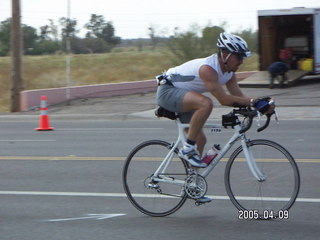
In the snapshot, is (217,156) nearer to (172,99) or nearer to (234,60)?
(172,99)

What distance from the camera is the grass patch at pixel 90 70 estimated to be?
44.6 m

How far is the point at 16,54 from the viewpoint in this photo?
930 inches

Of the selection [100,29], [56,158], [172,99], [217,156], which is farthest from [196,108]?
[100,29]

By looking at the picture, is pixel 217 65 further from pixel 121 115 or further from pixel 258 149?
pixel 121 115

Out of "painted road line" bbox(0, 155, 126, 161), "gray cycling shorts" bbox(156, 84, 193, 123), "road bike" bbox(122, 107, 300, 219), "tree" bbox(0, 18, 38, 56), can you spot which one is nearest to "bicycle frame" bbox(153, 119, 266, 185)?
"road bike" bbox(122, 107, 300, 219)

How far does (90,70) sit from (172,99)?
47.8 metres

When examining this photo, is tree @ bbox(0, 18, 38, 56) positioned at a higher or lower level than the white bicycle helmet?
higher

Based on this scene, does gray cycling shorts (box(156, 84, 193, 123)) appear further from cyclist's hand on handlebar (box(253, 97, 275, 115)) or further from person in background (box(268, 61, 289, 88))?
person in background (box(268, 61, 289, 88))

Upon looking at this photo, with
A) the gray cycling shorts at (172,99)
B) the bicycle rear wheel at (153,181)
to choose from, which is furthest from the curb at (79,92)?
the gray cycling shorts at (172,99)

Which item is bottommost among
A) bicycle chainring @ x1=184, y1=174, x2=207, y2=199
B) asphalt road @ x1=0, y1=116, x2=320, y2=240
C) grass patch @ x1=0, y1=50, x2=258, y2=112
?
asphalt road @ x1=0, y1=116, x2=320, y2=240

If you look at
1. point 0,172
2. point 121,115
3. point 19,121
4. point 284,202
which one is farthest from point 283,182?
point 19,121

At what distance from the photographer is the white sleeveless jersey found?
642cm

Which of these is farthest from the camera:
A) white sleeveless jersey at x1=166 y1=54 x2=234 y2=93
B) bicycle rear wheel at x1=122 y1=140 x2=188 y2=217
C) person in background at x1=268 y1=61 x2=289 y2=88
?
person in background at x1=268 y1=61 x2=289 y2=88

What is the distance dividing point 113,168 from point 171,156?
10.6 feet
